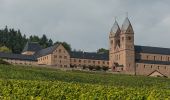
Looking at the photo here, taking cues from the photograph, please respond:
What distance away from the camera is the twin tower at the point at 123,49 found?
135m

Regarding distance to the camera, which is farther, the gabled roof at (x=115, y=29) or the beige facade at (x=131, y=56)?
the gabled roof at (x=115, y=29)

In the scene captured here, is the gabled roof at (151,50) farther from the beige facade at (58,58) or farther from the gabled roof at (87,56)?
the beige facade at (58,58)

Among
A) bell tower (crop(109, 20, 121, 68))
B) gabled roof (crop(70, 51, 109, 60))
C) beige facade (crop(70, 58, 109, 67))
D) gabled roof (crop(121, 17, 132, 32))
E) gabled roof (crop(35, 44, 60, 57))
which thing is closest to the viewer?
gabled roof (crop(35, 44, 60, 57))

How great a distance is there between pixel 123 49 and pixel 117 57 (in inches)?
121

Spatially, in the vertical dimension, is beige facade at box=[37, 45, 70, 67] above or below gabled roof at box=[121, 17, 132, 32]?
below

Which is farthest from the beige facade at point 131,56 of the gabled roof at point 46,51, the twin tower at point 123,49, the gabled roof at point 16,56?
the gabled roof at point 16,56

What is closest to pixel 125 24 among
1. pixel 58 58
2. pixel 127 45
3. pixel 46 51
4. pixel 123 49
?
pixel 127 45

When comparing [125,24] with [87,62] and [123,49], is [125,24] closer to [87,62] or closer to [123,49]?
[123,49]

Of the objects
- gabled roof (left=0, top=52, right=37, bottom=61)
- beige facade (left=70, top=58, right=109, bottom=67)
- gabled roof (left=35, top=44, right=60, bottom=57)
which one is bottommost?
beige facade (left=70, top=58, right=109, bottom=67)

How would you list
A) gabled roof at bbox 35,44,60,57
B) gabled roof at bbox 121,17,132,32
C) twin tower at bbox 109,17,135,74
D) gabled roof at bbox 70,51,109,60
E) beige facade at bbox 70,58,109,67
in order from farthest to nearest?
gabled roof at bbox 70,51,109,60 → beige facade at bbox 70,58,109,67 → gabled roof at bbox 121,17,132,32 → gabled roof at bbox 35,44,60,57 → twin tower at bbox 109,17,135,74

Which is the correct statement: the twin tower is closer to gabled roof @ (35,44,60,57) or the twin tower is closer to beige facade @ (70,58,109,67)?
beige facade @ (70,58,109,67)

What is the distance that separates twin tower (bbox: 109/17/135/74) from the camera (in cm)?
13488

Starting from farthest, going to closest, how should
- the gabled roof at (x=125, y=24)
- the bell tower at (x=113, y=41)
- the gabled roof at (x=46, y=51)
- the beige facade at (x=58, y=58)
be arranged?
the bell tower at (x=113, y=41)
the gabled roof at (x=125, y=24)
the gabled roof at (x=46, y=51)
the beige facade at (x=58, y=58)

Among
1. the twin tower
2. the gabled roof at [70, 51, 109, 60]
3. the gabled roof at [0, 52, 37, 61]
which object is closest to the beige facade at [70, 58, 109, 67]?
the gabled roof at [70, 51, 109, 60]
